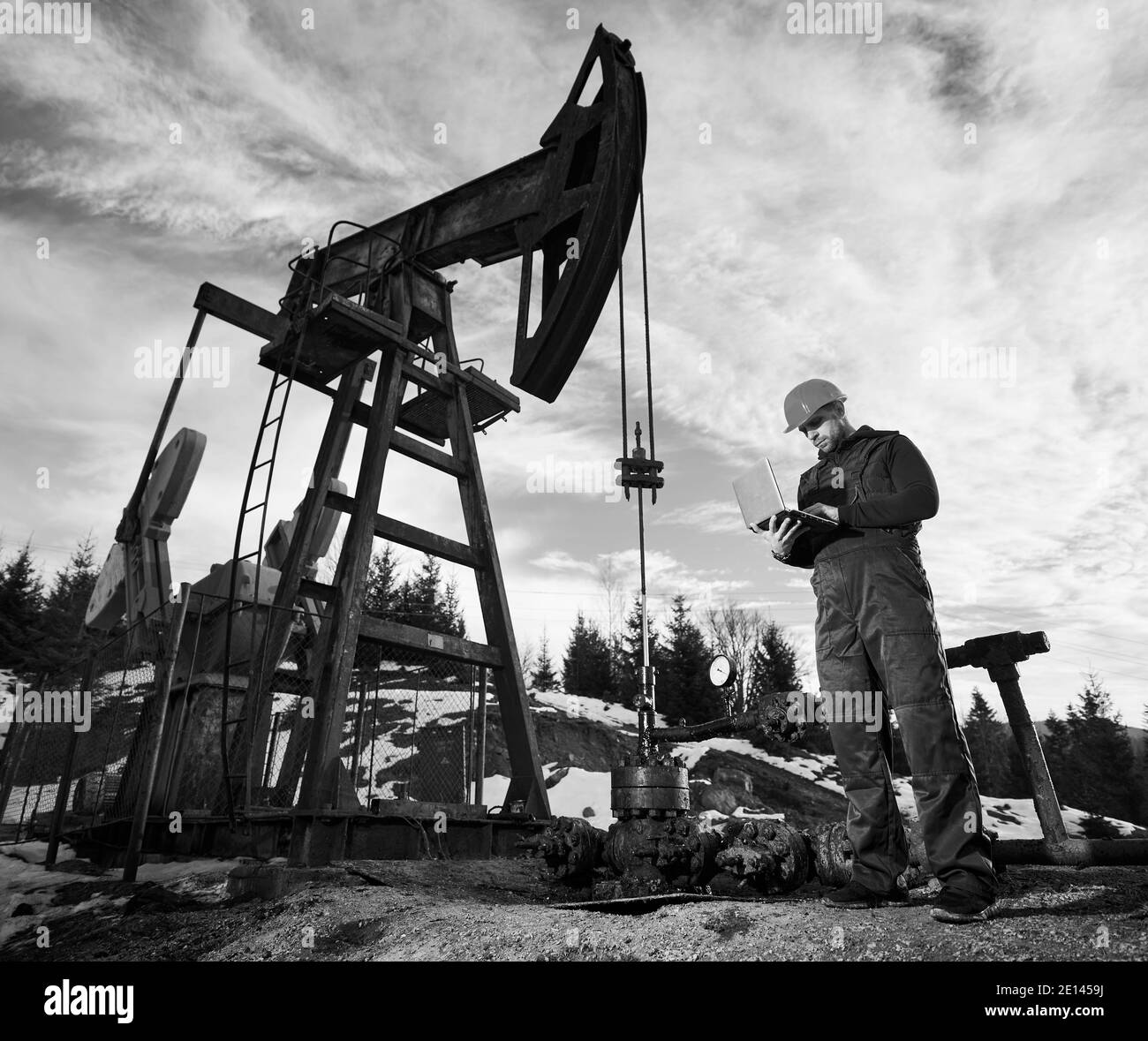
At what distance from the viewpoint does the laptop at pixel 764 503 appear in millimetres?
3023

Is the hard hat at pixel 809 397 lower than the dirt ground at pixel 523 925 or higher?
higher

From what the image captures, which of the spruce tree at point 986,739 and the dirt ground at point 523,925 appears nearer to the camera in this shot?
the dirt ground at point 523,925

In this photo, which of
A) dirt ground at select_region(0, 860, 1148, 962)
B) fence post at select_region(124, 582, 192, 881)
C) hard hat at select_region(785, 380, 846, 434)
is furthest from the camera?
fence post at select_region(124, 582, 192, 881)

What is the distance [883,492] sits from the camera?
10.5 ft

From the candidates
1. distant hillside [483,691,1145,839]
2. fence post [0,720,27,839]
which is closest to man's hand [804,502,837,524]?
fence post [0,720,27,839]

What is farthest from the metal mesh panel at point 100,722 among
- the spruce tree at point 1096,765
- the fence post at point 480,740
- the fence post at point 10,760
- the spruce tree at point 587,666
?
the spruce tree at point 1096,765

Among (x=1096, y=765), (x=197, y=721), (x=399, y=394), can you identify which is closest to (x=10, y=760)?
(x=197, y=721)

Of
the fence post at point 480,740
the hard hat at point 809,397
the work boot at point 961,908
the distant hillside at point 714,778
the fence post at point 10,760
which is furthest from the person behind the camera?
the distant hillside at point 714,778

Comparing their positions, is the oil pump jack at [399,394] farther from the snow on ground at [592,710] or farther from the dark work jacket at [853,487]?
the snow on ground at [592,710]

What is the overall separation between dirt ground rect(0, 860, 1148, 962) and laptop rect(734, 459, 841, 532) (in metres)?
1.47

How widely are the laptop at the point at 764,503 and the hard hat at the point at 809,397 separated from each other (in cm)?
65

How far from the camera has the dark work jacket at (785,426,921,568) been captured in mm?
3148

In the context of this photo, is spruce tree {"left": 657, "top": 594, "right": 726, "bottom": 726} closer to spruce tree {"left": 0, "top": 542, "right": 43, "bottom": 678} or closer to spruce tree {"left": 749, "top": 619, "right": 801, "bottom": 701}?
spruce tree {"left": 749, "top": 619, "right": 801, "bottom": 701}
